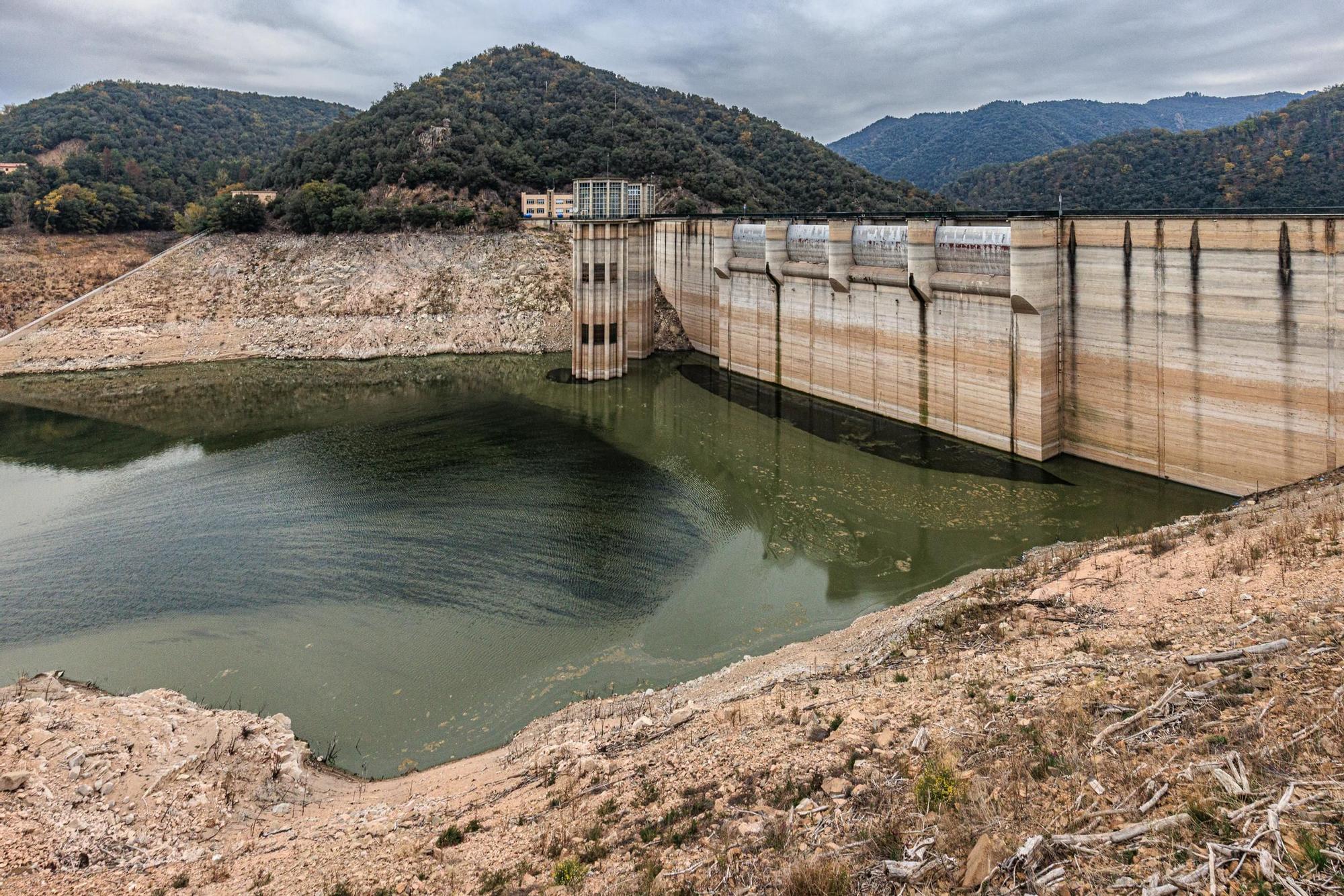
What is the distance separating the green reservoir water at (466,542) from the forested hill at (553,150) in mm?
39424

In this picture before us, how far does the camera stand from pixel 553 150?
8144 cm

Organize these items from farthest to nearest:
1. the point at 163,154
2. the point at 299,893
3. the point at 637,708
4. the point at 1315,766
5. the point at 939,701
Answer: the point at 163,154
the point at 637,708
the point at 939,701
the point at 299,893
the point at 1315,766

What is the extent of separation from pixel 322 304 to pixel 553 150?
1373 inches

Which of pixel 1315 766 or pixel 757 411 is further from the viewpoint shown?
pixel 757 411

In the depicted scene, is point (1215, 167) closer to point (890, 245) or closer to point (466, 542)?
point (890, 245)

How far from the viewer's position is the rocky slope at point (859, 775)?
21.5ft

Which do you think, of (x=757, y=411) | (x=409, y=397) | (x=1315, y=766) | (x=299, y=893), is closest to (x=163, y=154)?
(x=409, y=397)

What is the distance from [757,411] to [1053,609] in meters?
25.6

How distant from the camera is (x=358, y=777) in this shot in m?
12.9

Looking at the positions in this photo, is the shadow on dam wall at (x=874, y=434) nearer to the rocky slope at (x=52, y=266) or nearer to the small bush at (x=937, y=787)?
the small bush at (x=937, y=787)

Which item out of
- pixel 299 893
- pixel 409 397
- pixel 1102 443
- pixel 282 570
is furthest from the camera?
pixel 409 397

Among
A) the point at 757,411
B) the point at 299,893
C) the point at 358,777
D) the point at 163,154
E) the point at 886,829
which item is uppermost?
the point at 163,154

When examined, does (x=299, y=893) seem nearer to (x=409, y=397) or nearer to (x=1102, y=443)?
(x=1102, y=443)

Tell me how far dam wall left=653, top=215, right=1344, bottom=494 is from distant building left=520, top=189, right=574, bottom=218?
125 ft
